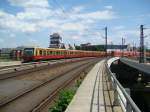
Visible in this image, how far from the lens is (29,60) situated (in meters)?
59.5

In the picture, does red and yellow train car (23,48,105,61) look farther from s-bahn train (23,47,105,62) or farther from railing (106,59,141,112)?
railing (106,59,141,112)

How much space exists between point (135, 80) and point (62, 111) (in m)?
48.2

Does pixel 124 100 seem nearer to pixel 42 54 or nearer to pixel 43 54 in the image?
pixel 42 54

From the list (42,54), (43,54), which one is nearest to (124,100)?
(42,54)

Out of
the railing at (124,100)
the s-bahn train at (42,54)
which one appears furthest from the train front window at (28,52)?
the railing at (124,100)

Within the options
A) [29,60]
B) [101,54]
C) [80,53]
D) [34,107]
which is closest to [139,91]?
[29,60]

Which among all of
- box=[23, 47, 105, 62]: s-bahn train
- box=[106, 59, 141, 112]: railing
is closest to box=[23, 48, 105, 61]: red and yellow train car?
box=[23, 47, 105, 62]: s-bahn train

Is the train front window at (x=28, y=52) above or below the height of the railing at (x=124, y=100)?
above

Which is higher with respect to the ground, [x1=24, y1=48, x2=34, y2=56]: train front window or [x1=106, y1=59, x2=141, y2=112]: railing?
[x1=24, y1=48, x2=34, y2=56]: train front window

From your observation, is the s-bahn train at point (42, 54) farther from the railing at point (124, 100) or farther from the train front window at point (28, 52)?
the railing at point (124, 100)

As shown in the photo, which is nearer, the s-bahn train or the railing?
the railing

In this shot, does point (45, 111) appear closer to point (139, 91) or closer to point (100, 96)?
point (100, 96)

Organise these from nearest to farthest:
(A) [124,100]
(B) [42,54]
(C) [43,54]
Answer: (A) [124,100] < (B) [42,54] < (C) [43,54]

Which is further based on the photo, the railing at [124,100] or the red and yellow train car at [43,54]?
the red and yellow train car at [43,54]
